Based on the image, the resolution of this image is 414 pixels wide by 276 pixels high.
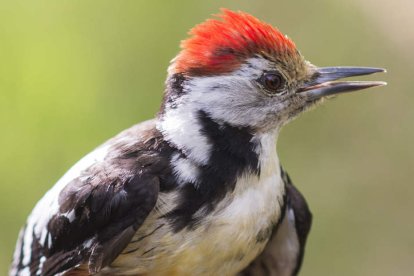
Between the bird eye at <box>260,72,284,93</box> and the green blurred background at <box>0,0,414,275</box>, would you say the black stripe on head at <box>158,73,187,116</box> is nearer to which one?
the bird eye at <box>260,72,284,93</box>

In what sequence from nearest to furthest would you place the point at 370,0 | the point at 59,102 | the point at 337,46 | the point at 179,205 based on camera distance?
the point at 179,205 < the point at 59,102 < the point at 337,46 < the point at 370,0

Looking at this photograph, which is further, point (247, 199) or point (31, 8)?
point (31, 8)

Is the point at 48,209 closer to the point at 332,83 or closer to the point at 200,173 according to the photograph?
the point at 200,173

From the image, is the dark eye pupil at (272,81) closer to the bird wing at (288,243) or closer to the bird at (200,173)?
the bird at (200,173)

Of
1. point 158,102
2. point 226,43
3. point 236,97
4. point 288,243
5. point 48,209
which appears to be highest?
point 226,43

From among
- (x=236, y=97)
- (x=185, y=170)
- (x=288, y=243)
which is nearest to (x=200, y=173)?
(x=185, y=170)

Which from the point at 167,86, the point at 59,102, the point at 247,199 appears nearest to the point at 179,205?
the point at 247,199

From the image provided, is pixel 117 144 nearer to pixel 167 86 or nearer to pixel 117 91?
pixel 167 86
